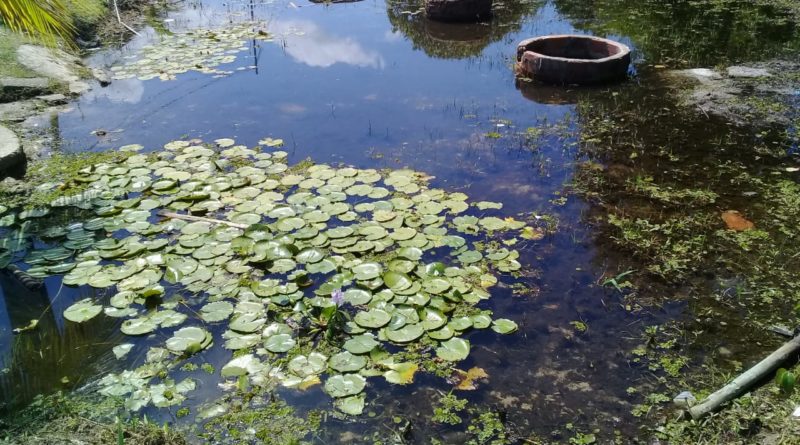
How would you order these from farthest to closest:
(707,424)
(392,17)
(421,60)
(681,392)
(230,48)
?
(392,17) → (230,48) → (421,60) → (681,392) → (707,424)

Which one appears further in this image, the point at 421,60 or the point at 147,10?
the point at 147,10

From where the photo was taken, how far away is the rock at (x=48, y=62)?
712 cm

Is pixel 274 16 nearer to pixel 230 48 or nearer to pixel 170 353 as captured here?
pixel 230 48

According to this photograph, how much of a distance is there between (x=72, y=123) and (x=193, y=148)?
1723 mm

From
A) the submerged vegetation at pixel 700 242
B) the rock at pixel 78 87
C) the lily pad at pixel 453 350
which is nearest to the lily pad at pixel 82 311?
the lily pad at pixel 453 350

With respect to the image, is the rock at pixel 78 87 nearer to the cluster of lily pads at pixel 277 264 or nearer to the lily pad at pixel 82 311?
the cluster of lily pads at pixel 277 264

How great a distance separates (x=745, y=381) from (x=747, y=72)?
5.56 metres

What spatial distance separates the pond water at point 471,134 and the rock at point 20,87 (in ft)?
1.54

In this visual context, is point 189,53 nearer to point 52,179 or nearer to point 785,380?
point 52,179

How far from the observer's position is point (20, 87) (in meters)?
6.68

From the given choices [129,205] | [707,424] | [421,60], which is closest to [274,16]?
[421,60]

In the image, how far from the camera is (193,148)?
18.2 feet

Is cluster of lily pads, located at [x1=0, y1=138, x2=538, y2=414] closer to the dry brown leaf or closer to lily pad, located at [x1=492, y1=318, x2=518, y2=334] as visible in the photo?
lily pad, located at [x1=492, y1=318, x2=518, y2=334]

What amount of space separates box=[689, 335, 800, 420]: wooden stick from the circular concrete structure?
15.1 ft
